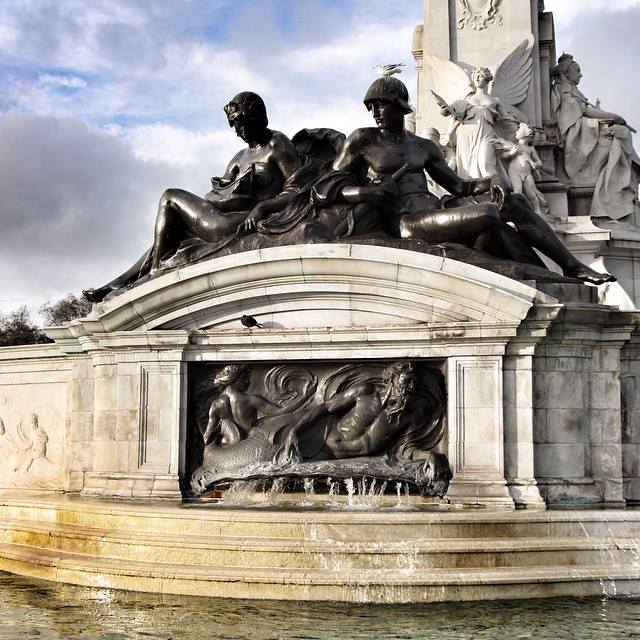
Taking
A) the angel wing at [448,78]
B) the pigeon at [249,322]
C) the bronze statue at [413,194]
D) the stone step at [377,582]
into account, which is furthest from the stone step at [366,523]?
the angel wing at [448,78]

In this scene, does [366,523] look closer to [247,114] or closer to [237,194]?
[237,194]

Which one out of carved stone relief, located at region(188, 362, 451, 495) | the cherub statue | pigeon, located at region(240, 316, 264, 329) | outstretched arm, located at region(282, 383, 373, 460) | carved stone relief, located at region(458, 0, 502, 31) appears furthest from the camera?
carved stone relief, located at region(458, 0, 502, 31)

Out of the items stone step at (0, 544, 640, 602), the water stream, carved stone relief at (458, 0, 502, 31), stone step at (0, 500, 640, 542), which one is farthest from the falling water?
carved stone relief at (458, 0, 502, 31)

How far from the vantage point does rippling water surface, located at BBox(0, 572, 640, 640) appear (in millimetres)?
7281

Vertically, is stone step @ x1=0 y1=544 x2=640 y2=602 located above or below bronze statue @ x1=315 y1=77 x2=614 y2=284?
below

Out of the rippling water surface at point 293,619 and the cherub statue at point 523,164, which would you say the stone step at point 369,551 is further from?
the cherub statue at point 523,164

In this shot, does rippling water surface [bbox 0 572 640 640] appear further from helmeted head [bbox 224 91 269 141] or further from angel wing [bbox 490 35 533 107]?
angel wing [bbox 490 35 533 107]

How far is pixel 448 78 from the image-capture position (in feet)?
74.0

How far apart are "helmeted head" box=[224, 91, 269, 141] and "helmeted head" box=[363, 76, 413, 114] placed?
1.40m

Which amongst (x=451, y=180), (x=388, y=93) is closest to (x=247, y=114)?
(x=388, y=93)

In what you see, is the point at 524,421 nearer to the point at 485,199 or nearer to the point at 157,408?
the point at 485,199

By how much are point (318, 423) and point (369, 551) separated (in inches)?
107

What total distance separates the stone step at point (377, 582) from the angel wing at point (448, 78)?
15.4m

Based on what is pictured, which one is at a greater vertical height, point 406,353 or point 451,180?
point 451,180
